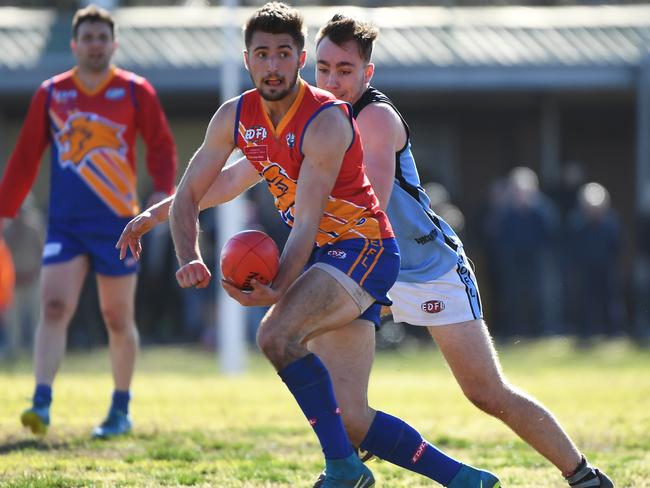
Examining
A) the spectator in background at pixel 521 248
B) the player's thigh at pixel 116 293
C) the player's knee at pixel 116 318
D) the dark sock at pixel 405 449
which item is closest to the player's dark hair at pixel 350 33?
the dark sock at pixel 405 449

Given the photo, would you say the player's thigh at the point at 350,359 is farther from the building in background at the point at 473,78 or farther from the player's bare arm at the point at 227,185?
the building in background at the point at 473,78

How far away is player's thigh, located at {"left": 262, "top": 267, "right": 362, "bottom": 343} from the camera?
17.3 ft

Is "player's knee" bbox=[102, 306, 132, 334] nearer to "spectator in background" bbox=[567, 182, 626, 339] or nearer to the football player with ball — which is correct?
the football player with ball

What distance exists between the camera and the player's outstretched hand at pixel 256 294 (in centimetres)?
511

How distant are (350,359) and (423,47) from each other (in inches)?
651

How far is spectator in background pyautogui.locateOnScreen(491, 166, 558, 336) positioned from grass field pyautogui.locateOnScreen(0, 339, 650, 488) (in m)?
3.69

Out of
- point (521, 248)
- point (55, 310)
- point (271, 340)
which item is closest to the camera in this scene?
point (271, 340)

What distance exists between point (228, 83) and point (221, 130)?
356 inches

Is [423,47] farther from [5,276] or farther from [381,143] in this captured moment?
[381,143]

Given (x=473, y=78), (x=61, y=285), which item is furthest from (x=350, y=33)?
(x=473, y=78)

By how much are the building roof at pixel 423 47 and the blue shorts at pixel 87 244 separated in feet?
38.5

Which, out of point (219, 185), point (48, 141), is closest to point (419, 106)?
point (48, 141)

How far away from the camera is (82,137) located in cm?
846

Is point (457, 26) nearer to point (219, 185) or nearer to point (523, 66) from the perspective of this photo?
point (523, 66)
